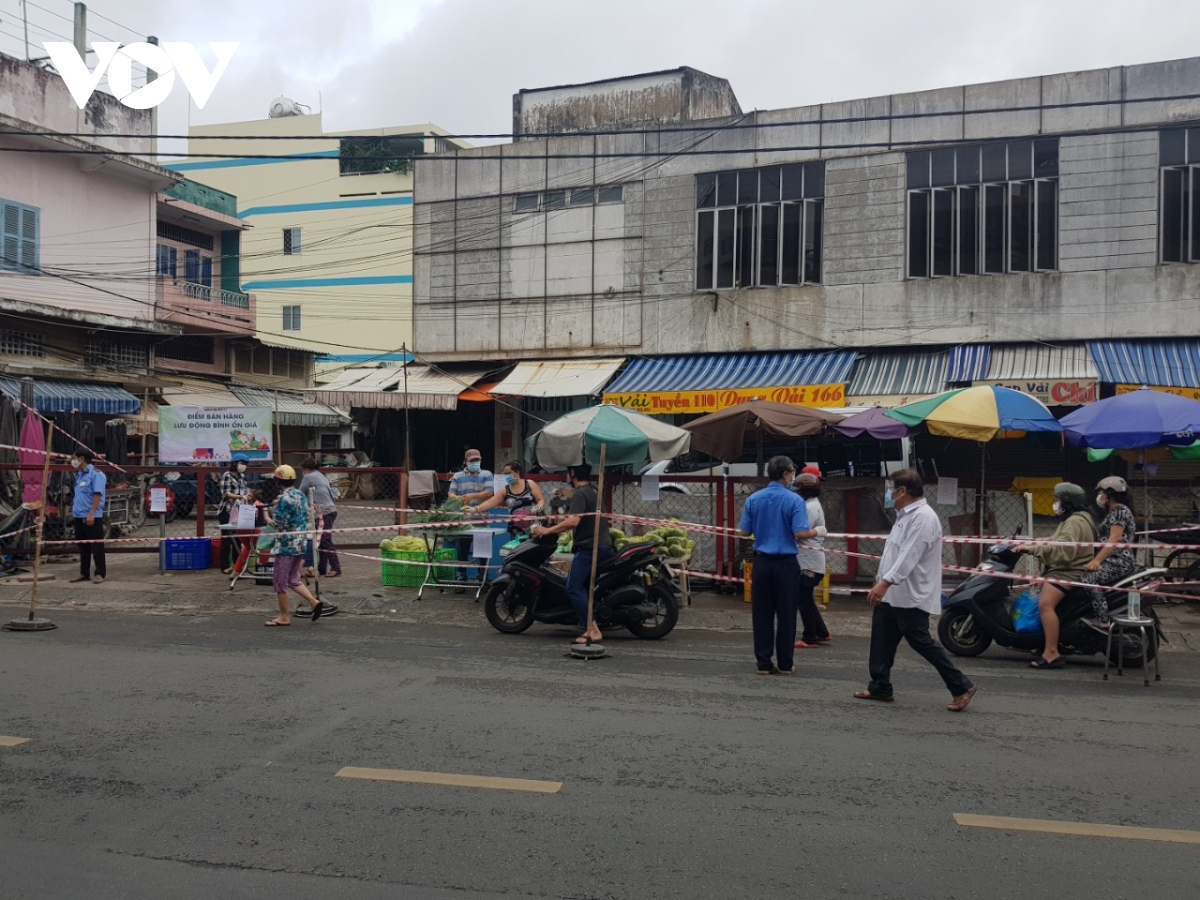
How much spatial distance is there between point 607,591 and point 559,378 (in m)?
12.6

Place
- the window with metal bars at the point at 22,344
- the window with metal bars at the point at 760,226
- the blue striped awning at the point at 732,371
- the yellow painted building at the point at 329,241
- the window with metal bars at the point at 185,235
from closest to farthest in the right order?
the blue striped awning at the point at 732,371, the window with metal bars at the point at 760,226, the window with metal bars at the point at 22,344, the window with metal bars at the point at 185,235, the yellow painted building at the point at 329,241

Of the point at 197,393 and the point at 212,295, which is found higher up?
the point at 212,295

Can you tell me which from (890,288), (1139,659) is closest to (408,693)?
(1139,659)

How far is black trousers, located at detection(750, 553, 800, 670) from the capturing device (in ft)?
27.4

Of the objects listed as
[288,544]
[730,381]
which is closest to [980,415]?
[288,544]

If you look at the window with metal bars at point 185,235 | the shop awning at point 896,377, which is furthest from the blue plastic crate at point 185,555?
the window with metal bars at point 185,235

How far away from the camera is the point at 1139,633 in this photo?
863 cm

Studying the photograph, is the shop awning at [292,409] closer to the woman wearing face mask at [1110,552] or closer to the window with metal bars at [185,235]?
the window with metal bars at [185,235]

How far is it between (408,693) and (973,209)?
16702mm

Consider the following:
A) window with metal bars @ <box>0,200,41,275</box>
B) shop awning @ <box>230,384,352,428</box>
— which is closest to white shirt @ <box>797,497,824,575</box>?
window with metal bars @ <box>0,200,41,275</box>

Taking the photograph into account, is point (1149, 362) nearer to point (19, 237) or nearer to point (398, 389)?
point (398, 389)

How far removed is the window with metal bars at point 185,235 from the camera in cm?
3569

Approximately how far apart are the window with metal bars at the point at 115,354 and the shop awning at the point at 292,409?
3.47m

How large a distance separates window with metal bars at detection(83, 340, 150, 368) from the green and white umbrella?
20.2m
